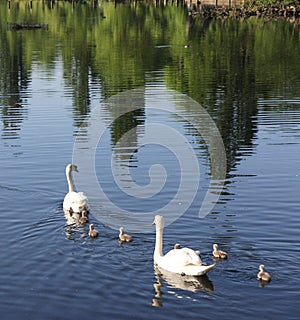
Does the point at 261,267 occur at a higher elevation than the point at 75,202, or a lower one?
lower

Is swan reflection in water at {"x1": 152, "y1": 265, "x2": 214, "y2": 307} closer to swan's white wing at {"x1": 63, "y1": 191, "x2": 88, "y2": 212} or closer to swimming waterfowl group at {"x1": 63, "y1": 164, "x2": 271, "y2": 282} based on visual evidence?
swimming waterfowl group at {"x1": 63, "y1": 164, "x2": 271, "y2": 282}

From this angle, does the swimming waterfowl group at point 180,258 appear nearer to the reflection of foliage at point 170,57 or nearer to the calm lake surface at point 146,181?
the calm lake surface at point 146,181

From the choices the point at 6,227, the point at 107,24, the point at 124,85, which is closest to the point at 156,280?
the point at 6,227

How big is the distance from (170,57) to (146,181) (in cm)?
4601

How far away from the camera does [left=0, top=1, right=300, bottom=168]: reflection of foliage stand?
1971 inches

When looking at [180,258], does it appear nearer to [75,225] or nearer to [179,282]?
[179,282]

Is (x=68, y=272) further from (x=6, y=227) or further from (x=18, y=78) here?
(x=18, y=78)

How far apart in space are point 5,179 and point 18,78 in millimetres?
32682

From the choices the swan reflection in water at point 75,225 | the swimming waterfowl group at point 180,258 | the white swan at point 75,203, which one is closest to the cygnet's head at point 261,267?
the swimming waterfowl group at point 180,258

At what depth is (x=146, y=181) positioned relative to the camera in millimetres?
29141

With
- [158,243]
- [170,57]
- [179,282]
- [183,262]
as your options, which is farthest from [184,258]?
[170,57]

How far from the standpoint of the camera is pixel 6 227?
23625mm

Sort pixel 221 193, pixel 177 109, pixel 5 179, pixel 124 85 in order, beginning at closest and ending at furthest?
pixel 221 193
pixel 5 179
pixel 177 109
pixel 124 85

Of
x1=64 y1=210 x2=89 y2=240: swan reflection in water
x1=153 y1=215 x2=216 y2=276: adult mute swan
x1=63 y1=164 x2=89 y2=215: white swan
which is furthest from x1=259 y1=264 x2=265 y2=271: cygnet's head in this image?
x1=63 y1=164 x2=89 y2=215: white swan
